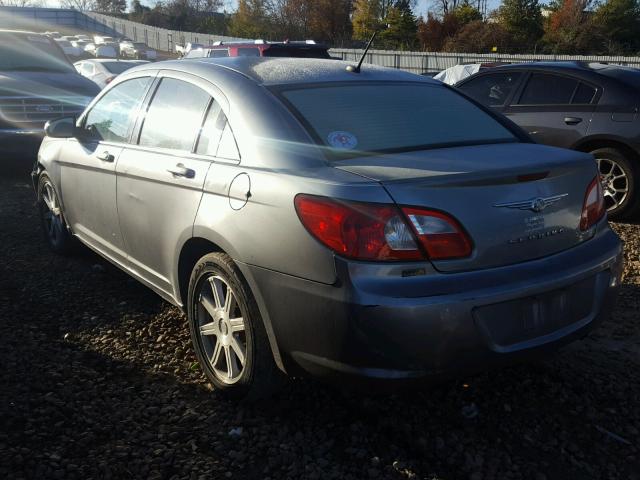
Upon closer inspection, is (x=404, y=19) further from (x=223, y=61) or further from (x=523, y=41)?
(x=223, y=61)

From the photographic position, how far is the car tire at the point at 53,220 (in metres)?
5.20

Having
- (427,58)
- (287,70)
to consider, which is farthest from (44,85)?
(427,58)

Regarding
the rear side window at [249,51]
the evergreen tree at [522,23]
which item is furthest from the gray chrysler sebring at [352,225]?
the evergreen tree at [522,23]

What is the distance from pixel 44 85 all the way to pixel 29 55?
1.27 m

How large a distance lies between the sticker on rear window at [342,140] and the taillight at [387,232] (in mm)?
486

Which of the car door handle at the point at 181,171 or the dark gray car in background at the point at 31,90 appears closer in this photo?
the car door handle at the point at 181,171

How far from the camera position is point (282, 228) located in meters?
2.64

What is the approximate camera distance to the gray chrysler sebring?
2.47m

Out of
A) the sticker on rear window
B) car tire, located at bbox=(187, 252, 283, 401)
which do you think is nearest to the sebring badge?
the sticker on rear window

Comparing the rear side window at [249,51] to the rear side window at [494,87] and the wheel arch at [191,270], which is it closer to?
the rear side window at [494,87]

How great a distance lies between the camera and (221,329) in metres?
3.15

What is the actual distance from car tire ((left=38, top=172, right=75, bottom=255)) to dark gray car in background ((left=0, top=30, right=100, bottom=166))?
9.76 feet

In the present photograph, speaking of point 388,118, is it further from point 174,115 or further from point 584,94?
point 584,94

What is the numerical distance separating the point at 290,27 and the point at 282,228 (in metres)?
54.2
